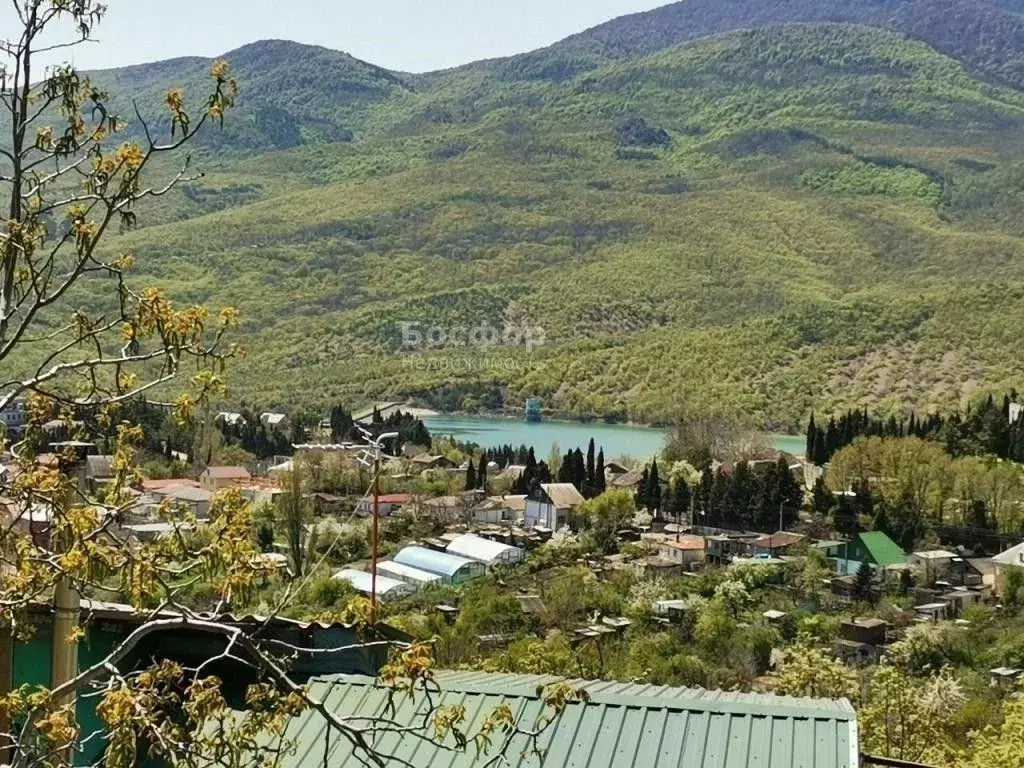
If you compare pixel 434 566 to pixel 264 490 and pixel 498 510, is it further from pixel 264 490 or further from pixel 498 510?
pixel 498 510

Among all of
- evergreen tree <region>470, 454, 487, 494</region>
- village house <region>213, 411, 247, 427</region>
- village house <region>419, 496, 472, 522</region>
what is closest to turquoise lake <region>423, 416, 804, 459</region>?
village house <region>213, 411, 247, 427</region>

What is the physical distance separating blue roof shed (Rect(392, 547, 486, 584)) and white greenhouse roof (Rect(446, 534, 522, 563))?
0.22 meters

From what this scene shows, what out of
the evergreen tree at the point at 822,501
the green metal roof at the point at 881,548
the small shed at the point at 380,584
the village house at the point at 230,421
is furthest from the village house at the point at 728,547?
the village house at the point at 230,421

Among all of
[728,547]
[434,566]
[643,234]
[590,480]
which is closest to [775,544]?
[728,547]

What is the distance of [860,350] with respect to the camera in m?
59.6

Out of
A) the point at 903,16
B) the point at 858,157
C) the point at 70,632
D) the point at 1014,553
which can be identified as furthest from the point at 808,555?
the point at 903,16

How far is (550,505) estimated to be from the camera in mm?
29328

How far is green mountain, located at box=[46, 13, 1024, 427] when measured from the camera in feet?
199

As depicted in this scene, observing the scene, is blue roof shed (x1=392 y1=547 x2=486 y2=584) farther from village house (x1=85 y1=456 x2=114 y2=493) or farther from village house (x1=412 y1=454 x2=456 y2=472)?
village house (x1=85 y1=456 x2=114 y2=493)

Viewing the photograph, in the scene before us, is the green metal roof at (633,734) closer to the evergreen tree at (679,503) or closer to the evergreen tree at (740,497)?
the evergreen tree at (740,497)

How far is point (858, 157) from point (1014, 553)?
9524 centimetres

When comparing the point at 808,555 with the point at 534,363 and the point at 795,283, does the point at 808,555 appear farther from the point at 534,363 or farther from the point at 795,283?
the point at 795,283

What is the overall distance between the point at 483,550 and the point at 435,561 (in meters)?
1.48

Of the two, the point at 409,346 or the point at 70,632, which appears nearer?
the point at 70,632
